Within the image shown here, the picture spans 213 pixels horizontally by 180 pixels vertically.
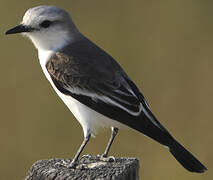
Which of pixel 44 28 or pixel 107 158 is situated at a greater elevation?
pixel 44 28

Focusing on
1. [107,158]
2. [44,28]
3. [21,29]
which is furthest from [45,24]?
[107,158]

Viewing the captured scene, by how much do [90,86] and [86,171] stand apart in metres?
1.11

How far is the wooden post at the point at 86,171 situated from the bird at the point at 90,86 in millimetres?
174

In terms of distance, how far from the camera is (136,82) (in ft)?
30.5

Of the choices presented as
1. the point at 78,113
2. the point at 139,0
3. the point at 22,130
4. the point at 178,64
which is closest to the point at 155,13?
the point at 139,0

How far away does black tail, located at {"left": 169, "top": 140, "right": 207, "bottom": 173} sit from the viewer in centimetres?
680

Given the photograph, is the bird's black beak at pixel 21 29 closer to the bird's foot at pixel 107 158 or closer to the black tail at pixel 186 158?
the bird's foot at pixel 107 158

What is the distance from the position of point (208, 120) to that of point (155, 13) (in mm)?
1822

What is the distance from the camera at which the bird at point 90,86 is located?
22.4ft

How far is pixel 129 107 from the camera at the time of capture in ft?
22.5

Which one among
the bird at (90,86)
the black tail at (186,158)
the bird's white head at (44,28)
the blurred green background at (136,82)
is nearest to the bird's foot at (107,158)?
the bird at (90,86)

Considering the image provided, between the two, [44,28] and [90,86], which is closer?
A: [90,86]

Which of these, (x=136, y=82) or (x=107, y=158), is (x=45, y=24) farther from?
(x=136, y=82)

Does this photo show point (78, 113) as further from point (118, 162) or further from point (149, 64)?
point (149, 64)
